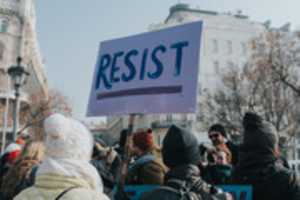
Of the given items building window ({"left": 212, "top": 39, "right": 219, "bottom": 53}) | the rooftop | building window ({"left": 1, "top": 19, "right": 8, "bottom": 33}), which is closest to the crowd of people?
building window ({"left": 1, "top": 19, "right": 8, "bottom": 33})

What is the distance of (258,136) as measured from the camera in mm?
2928

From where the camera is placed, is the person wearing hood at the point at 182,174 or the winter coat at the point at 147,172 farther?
the winter coat at the point at 147,172

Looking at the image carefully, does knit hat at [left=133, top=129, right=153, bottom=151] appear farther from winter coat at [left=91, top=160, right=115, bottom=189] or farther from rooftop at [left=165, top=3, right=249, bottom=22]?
rooftop at [left=165, top=3, right=249, bottom=22]

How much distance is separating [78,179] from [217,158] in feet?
8.80

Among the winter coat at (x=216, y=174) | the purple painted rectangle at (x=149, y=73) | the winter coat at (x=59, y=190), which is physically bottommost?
the winter coat at (x=216, y=174)

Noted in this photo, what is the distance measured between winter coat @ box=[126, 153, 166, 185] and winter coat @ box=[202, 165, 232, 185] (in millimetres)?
589

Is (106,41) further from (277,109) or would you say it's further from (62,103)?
(62,103)

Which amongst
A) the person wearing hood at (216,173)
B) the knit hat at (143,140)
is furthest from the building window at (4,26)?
the person wearing hood at (216,173)

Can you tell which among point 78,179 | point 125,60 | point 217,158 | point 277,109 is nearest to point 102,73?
point 125,60

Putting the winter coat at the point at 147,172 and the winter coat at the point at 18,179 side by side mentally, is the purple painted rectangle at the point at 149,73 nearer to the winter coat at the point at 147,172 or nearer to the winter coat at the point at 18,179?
the winter coat at the point at 147,172

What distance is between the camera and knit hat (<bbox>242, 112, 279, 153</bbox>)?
114 inches

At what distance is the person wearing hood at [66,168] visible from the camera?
6.37ft

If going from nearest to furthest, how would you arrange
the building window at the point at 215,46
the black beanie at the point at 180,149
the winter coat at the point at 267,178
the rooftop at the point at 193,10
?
the black beanie at the point at 180,149
the winter coat at the point at 267,178
the building window at the point at 215,46
the rooftop at the point at 193,10

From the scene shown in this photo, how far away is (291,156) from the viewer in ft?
142
